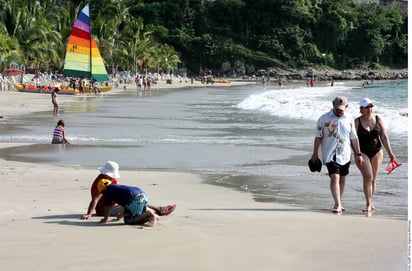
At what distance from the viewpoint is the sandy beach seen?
18.2 feet

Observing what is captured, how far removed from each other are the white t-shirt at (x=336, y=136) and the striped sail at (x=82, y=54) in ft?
129

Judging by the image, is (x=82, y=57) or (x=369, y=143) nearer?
(x=369, y=143)

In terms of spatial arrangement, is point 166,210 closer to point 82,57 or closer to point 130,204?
point 130,204

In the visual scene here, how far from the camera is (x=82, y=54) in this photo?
153ft

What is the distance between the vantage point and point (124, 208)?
22.9 ft

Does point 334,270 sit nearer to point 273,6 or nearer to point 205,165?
point 205,165

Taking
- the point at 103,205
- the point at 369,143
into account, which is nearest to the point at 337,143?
the point at 369,143

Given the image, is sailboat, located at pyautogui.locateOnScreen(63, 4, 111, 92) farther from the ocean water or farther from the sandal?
the sandal

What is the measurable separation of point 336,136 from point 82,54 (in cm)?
3982

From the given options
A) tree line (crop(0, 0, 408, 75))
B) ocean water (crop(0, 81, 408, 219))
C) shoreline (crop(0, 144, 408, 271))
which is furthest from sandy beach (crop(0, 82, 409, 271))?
tree line (crop(0, 0, 408, 75))

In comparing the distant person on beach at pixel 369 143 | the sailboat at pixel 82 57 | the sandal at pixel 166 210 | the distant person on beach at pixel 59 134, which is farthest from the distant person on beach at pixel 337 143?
the sailboat at pixel 82 57

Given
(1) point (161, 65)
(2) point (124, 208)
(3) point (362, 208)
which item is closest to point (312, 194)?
(3) point (362, 208)

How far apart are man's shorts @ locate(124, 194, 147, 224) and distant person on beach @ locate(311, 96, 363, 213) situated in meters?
1.97

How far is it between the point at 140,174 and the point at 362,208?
147 inches
